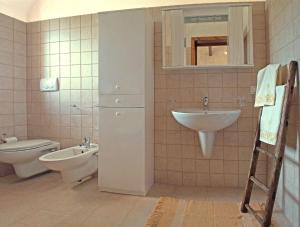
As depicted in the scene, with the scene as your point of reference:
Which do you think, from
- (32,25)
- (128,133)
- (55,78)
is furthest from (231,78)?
(32,25)

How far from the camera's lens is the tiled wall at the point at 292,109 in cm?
179

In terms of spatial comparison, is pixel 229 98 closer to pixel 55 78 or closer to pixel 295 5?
pixel 295 5

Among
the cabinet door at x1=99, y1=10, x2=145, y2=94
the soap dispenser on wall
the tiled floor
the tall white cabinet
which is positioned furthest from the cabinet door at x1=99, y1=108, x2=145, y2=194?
the soap dispenser on wall

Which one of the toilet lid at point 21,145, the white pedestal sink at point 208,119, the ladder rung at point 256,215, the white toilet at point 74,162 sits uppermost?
the white pedestal sink at point 208,119

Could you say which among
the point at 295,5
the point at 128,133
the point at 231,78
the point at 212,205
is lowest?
the point at 212,205

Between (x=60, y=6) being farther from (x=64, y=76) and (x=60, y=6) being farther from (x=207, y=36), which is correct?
(x=207, y=36)

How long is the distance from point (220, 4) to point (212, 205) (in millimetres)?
1910

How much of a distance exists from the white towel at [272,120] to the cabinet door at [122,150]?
1.05 m

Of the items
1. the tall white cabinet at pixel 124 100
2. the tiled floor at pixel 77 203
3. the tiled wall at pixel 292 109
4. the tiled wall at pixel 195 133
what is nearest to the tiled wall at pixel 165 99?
the tiled wall at pixel 195 133

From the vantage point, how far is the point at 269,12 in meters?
2.49

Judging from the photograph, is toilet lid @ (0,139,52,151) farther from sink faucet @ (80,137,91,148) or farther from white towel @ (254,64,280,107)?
white towel @ (254,64,280,107)

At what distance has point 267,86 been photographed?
204 cm

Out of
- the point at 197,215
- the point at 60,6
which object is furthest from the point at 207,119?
the point at 60,6

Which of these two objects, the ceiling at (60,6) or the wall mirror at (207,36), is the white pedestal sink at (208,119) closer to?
the wall mirror at (207,36)
